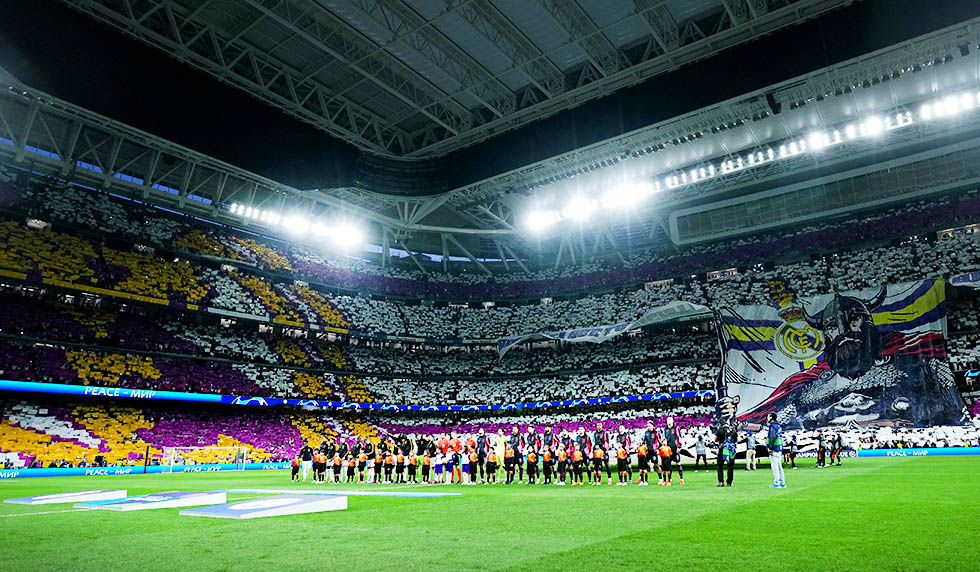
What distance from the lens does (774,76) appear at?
28016mm

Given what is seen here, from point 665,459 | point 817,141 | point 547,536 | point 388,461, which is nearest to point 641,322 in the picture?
point 817,141

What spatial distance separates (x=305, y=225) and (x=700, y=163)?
2957cm

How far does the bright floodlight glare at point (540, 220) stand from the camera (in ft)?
151

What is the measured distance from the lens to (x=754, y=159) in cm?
3909

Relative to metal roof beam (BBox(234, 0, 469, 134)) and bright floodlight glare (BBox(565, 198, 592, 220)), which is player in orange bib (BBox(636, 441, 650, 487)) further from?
bright floodlight glare (BBox(565, 198, 592, 220))

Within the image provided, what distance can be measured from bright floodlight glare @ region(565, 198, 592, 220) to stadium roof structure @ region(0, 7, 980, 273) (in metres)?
0.98

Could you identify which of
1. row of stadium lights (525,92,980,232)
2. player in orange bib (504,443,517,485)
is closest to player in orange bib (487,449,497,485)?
player in orange bib (504,443,517,485)

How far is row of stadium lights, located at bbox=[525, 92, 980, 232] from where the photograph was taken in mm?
32125

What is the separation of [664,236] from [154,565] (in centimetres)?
5672

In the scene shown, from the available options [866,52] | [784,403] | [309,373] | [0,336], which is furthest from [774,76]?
[0,336]

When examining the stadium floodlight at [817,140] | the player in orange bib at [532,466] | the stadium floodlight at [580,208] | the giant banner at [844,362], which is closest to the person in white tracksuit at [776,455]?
the player in orange bib at [532,466]

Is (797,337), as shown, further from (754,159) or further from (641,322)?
(641,322)

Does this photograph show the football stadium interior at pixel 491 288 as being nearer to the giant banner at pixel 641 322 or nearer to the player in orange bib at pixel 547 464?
the player in orange bib at pixel 547 464

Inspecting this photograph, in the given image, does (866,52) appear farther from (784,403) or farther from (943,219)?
(943,219)
